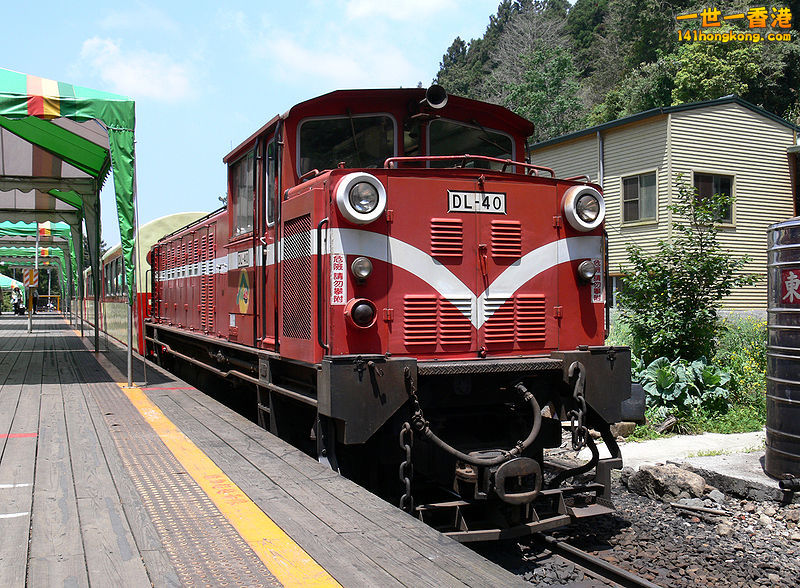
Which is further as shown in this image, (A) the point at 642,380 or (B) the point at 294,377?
(A) the point at 642,380

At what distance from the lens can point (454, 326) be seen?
505 cm

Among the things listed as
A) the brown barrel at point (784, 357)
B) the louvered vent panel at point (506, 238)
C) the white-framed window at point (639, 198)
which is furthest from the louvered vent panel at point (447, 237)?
the white-framed window at point (639, 198)

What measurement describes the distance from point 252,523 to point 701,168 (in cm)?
1825

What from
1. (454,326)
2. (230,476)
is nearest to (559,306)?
(454,326)

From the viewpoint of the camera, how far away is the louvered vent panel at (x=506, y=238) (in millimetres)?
5195

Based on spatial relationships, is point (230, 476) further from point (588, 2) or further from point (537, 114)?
point (588, 2)

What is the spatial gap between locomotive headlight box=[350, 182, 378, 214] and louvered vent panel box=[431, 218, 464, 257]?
0.52 m

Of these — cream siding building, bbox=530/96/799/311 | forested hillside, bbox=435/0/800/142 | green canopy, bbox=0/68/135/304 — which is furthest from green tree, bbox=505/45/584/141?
green canopy, bbox=0/68/135/304

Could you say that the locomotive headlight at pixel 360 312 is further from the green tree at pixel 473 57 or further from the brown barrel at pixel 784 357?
the green tree at pixel 473 57

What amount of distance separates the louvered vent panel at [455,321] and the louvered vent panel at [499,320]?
0.15m

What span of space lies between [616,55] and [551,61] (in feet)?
43.1

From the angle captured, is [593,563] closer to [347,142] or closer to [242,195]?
[347,142]

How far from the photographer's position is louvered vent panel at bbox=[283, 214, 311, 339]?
5125 millimetres

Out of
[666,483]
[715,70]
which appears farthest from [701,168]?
[666,483]
